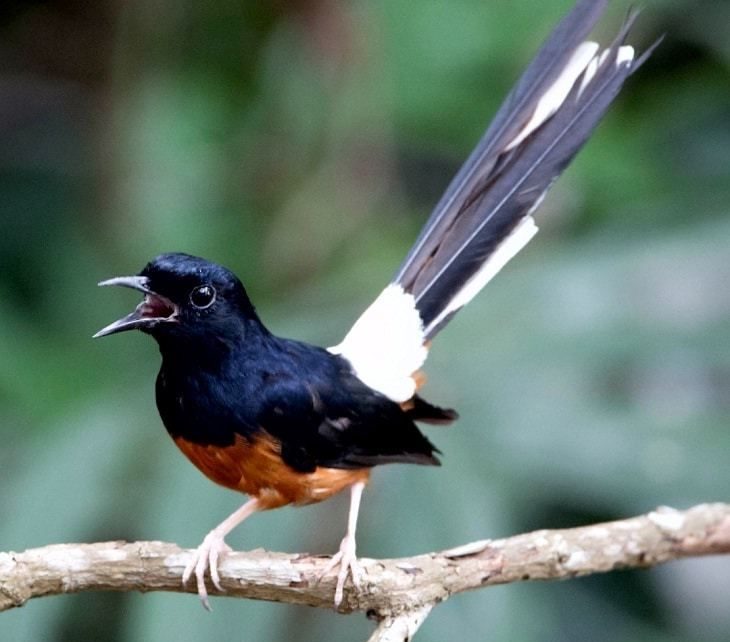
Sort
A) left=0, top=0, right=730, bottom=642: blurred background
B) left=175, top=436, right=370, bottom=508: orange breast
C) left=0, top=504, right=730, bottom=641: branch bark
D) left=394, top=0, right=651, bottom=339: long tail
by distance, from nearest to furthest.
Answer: left=0, top=504, right=730, bottom=641: branch bark
left=175, top=436, right=370, bottom=508: orange breast
left=394, top=0, right=651, bottom=339: long tail
left=0, top=0, right=730, bottom=642: blurred background

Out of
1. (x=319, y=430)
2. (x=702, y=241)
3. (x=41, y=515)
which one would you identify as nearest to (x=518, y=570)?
(x=319, y=430)

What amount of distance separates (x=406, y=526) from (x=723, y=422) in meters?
0.80

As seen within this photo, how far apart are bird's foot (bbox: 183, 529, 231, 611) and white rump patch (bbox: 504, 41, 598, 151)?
3.30 ft

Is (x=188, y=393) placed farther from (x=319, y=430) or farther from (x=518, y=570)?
(x=518, y=570)

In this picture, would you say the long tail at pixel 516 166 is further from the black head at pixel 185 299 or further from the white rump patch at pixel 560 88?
the black head at pixel 185 299

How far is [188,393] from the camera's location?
243 cm

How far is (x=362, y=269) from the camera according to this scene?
3.81 m

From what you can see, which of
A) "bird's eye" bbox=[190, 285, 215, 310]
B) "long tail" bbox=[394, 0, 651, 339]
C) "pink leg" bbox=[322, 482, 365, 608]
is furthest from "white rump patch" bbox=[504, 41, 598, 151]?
"pink leg" bbox=[322, 482, 365, 608]

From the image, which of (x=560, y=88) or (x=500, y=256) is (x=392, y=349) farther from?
(x=560, y=88)

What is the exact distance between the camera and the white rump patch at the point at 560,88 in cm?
266

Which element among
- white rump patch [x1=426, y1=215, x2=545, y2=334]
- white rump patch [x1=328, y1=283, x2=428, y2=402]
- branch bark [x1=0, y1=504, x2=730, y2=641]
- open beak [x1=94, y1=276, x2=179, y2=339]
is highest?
white rump patch [x1=426, y1=215, x2=545, y2=334]

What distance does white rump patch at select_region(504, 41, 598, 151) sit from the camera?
2.66m

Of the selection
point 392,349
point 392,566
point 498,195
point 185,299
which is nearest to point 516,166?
point 498,195

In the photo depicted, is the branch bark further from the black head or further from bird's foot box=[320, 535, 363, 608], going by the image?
the black head
